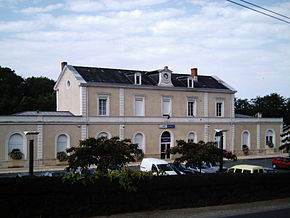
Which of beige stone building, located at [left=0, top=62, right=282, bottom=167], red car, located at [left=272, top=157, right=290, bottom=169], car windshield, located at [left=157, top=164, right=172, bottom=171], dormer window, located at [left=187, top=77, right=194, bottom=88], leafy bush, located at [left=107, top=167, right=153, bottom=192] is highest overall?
dormer window, located at [left=187, top=77, right=194, bottom=88]

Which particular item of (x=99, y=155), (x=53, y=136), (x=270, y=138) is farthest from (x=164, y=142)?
(x=99, y=155)

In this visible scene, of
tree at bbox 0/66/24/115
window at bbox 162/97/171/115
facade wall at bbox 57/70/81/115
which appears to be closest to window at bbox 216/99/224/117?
window at bbox 162/97/171/115

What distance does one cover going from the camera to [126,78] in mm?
39406

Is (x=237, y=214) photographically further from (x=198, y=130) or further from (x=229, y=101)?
(x=229, y=101)

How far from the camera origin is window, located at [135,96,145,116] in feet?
127

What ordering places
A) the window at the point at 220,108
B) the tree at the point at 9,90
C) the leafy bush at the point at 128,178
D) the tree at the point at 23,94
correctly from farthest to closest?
the tree at the point at 23,94
the tree at the point at 9,90
the window at the point at 220,108
the leafy bush at the point at 128,178

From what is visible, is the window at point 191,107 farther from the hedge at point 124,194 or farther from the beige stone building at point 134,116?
the hedge at point 124,194

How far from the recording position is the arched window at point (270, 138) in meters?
48.2

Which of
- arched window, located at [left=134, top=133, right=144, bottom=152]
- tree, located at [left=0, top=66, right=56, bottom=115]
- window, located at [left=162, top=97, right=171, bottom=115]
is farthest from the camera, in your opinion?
tree, located at [left=0, top=66, right=56, bottom=115]

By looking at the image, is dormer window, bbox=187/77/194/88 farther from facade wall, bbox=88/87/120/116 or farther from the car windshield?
the car windshield

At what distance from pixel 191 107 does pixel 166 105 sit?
11.6 ft

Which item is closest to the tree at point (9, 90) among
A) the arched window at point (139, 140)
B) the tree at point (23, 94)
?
the tree at point (23, 94)

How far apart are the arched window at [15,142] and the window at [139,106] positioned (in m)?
11.9

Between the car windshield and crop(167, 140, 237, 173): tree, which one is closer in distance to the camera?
crop(167, 140, 237, 173): tree
